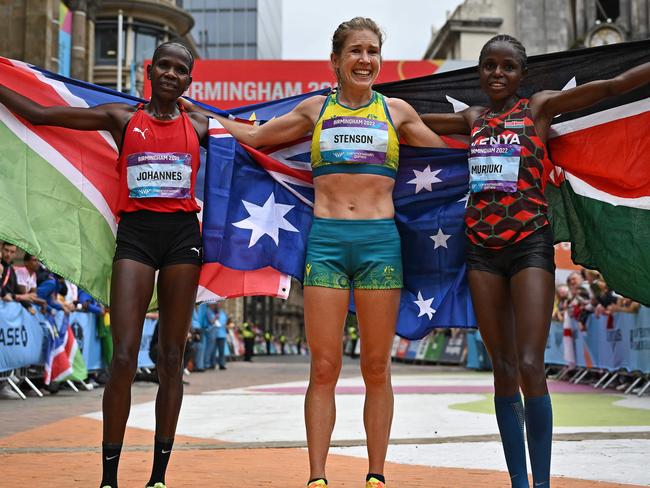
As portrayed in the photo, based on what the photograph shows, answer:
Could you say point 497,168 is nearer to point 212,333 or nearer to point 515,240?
point 515,240

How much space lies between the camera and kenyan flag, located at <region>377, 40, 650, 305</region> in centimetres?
602

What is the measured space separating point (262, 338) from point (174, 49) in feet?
233

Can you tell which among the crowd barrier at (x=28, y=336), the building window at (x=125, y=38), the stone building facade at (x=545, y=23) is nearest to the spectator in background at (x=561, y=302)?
the crowd barrier at (x=28, y=336)

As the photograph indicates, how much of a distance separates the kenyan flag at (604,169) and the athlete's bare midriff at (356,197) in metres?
0.86

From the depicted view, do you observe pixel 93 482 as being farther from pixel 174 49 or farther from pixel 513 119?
pixel 513 119

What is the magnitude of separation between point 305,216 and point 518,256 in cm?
162

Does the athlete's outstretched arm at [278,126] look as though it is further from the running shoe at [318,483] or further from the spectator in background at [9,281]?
the spectator in background at [9,281]

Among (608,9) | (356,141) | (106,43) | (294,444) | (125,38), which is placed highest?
(608,9)

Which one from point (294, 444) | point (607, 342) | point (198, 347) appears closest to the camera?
point (294, 444)

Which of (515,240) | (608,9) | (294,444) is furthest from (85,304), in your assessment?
(608,9)

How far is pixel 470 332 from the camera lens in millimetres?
26859

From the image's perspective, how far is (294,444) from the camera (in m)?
7.82

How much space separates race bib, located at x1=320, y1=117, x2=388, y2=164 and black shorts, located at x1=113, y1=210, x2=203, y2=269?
876 millimetres

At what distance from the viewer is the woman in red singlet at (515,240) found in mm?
4949
